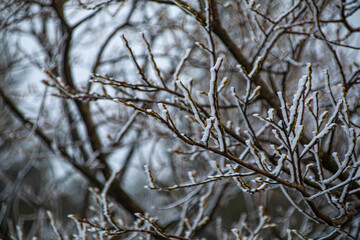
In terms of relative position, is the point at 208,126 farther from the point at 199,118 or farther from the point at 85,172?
the point at 85,172

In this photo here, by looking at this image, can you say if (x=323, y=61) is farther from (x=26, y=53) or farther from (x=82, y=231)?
(x=26, y=53)

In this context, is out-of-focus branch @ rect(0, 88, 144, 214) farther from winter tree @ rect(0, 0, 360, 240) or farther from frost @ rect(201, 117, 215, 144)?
frost @ rect(201, 117, 215, 144)

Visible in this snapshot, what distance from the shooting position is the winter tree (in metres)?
1.37

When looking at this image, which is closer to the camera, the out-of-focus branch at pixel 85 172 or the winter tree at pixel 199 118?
the winter tree at pixel 199 118

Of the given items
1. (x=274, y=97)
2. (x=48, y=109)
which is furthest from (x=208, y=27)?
(x=48, y=109)

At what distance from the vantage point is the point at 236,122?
3668mm

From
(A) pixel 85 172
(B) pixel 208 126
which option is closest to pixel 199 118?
(B) pixel 208 126

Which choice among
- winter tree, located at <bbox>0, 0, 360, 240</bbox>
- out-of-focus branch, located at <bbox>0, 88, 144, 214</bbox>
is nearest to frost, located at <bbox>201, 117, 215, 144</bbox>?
winter tree, located at <bbox>0, 0, 360, 240</bbox>

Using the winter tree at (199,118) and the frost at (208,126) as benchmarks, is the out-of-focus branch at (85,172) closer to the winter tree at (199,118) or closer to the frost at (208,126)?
the winter tree at (199,118)

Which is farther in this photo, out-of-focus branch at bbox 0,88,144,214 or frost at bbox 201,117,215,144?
out-of-focus branch at bbox 0,88,144,214

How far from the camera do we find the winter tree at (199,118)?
1.37m

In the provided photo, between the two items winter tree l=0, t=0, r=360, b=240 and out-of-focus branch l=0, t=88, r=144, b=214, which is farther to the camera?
out-of-focus branch l=0, t=88, r=144, b=214

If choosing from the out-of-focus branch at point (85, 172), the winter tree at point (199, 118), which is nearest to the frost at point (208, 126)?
the winter tree at point (199, 118)

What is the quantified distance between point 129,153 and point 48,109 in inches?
62.5
